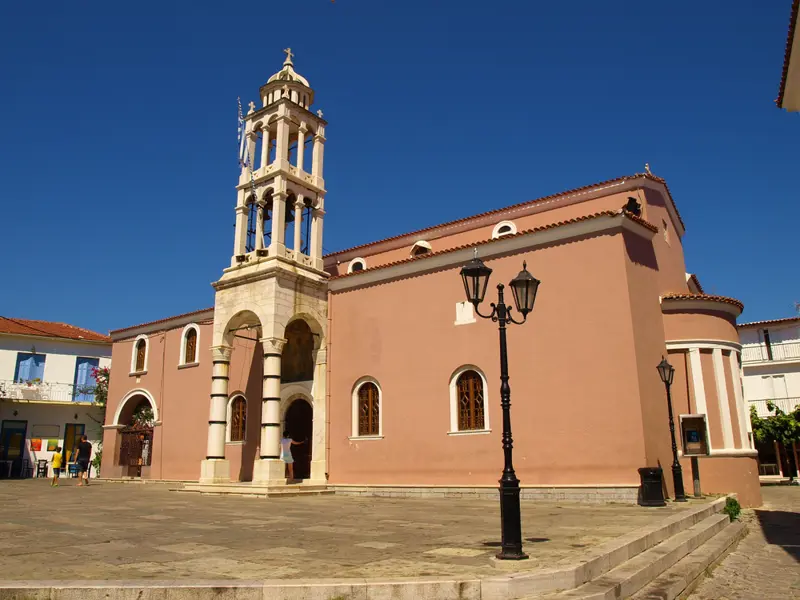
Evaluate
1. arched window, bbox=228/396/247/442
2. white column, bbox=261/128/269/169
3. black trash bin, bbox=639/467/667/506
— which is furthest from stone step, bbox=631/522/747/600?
white column, bbox=261/128/269/169

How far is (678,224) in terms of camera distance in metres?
21.0

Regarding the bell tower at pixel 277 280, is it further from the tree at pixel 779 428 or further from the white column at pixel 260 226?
the tree at pixel 779 428

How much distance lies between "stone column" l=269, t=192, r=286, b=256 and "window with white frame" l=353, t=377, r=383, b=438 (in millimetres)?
4700

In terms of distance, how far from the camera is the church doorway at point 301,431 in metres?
20.6

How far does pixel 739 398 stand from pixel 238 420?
1558 cm

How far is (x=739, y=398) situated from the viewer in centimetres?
1642

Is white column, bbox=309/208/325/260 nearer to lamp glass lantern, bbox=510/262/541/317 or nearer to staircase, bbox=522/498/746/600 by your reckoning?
lamp glass lantern, bbox=510/262/541/317

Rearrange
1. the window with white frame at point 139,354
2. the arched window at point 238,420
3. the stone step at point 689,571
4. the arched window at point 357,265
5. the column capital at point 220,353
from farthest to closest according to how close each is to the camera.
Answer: the window with white frame at point 139,354
the arched window at point 357,265
the arched window at point 238,420
the column capital at point 220,353
the stone step at point 689,571

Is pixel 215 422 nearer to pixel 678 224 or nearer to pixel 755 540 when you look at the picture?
pixel 755 540

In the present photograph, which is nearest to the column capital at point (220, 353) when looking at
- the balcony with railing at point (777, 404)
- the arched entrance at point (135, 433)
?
the arched entrance at point (135, 433)

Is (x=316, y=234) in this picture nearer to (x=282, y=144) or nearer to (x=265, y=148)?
(x=282, y=144)

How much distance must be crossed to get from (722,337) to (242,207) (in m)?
14.7

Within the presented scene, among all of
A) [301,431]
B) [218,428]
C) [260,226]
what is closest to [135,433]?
[218,428]

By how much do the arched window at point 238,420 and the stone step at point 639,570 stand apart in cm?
1558
